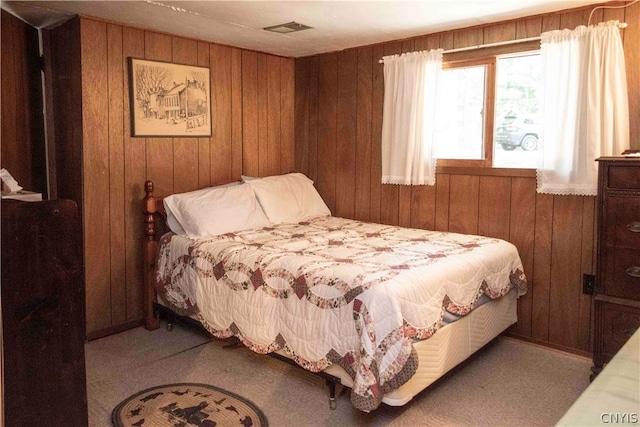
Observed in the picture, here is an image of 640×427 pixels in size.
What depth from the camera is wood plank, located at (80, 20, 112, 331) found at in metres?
3.22

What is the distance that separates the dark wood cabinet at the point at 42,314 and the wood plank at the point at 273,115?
9.42 feet

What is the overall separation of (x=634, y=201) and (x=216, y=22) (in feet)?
8.50

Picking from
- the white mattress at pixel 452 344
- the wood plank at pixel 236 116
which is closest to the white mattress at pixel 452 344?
the white mattress at pixel 452 344

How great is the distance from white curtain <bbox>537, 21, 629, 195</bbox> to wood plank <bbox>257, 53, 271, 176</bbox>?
2.15m

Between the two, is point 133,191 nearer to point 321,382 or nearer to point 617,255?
point 321,382

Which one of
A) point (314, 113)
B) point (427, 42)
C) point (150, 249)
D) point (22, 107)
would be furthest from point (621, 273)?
point (22, 107)

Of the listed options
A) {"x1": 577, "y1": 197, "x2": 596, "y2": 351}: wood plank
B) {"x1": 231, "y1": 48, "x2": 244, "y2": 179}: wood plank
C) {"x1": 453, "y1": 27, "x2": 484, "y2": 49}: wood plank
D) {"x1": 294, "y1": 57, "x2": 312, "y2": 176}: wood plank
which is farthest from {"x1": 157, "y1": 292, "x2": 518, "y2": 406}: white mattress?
{"x1": 294, "y1": 57, "x2": 312, "y2": 176}: wood plank

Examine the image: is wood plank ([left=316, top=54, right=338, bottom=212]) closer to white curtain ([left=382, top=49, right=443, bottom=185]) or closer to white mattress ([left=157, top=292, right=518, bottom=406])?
white curtain ([left=382, top=49, right=443, bottom=185])

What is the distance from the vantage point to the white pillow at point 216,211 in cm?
333

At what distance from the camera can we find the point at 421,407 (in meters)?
2.46

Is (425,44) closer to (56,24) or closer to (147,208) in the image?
(147,208)

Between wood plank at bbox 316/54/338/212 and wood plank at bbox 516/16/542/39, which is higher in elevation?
wood plank at bbox 516/16/542/39

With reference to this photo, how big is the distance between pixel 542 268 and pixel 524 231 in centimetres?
25

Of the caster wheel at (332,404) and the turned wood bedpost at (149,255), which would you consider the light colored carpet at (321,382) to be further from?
the turned wood bedpost at (149,255)
